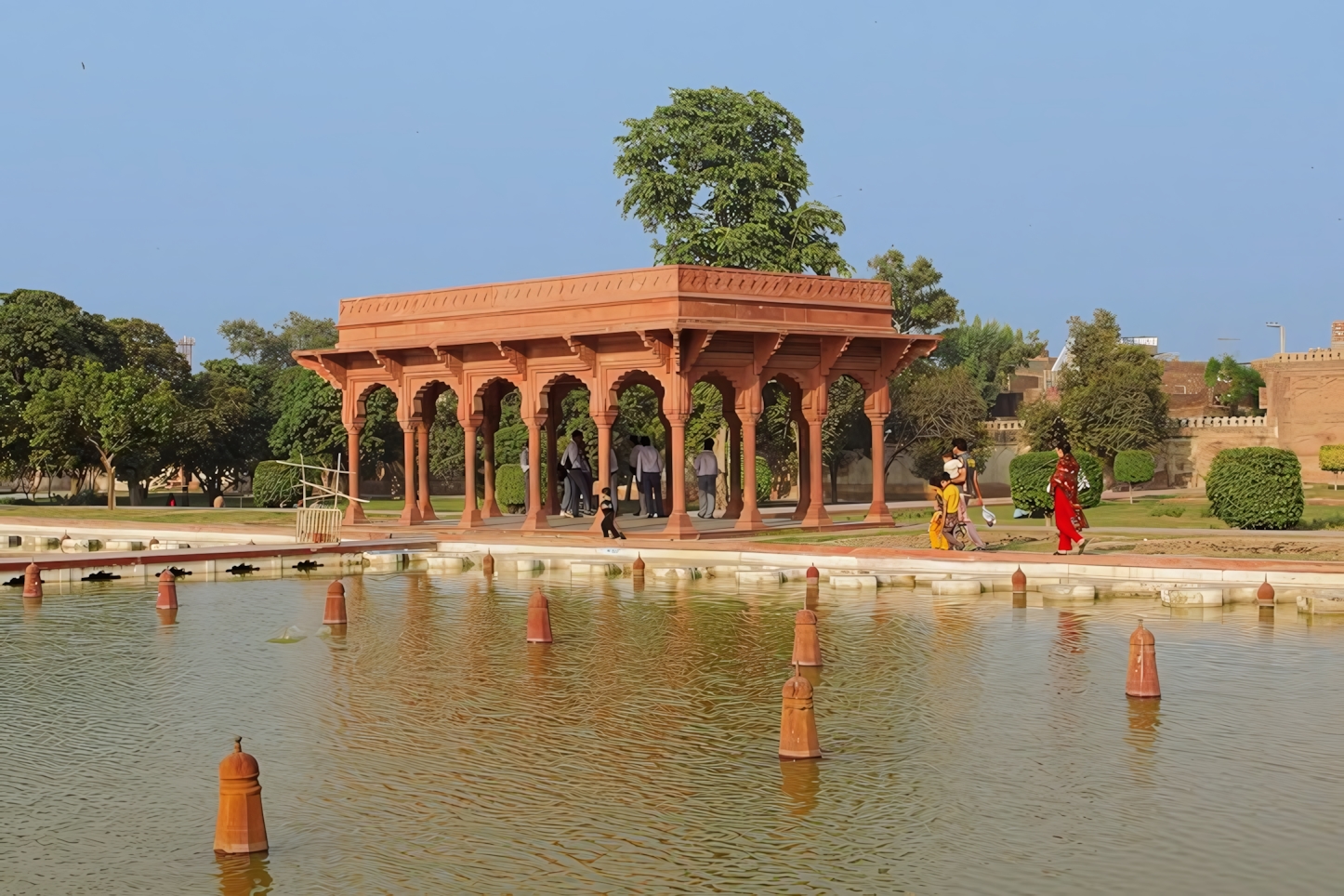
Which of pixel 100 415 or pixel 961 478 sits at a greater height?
pixel 100 415

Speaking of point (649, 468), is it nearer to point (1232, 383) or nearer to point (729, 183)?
point (729, 183)

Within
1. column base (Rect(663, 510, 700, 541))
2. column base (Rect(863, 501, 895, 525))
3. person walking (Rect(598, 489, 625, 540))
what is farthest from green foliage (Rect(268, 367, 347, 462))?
column base (Rect(663, 510, 700, 541))

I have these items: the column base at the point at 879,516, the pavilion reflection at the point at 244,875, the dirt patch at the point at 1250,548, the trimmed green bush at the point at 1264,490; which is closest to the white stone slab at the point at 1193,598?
the dirt patch at the point at 1250,548

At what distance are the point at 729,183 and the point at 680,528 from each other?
1958cm

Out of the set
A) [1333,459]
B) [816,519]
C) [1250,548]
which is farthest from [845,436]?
[1250,548]

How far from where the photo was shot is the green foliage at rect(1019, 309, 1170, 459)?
5331 centimetres

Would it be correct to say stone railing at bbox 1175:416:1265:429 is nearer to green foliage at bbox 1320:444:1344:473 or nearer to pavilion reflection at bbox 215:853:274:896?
green foliage at bbox 1320:444:1344:473

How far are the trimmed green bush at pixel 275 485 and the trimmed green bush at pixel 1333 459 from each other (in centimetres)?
3486

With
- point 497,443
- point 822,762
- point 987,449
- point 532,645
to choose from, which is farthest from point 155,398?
point 822,762

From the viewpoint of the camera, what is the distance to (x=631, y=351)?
26812mm

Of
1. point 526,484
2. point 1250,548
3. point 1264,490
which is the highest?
point 526,484

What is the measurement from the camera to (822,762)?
30.9 feet

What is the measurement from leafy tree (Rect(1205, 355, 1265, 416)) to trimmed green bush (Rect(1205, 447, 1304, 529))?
170ft

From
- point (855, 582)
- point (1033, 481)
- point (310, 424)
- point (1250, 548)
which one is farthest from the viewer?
point (310, 424)
